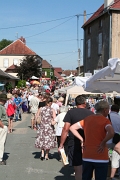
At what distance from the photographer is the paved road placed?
7.81 metres

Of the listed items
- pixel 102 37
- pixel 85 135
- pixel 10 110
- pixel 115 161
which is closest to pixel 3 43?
pixel 102 37

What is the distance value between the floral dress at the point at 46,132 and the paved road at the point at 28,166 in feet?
1.51

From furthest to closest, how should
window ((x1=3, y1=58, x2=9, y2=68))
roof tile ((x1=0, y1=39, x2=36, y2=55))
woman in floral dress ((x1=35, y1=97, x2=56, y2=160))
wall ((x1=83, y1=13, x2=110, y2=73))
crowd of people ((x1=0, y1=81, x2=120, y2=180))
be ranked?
window ((x1=3, y1=58, x2=9, y2=68)) → roof tile ((x1=0, y1=39, x2=36, y2=55)) → wall ((x1=83, y1=13, x2=110, y2=73)) → woman in floral dress ((x1=35, y1=97, x2=56, y2=160)) → crowd of people ((x1=0, y1=81, x2=120, y2=180))

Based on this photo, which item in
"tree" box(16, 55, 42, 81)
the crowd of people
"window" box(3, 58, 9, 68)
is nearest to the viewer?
the crowd of people

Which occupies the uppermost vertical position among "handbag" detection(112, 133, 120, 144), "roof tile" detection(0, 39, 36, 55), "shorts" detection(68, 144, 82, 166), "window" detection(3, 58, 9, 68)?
"roof tile" detection(0, 39, 36, 55)

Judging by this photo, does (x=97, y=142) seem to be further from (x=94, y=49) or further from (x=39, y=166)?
(x=94, y=49)

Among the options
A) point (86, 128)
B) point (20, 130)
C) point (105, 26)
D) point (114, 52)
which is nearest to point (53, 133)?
point (86, 128)

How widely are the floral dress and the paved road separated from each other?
1.51ft

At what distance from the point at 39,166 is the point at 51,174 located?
934 mm

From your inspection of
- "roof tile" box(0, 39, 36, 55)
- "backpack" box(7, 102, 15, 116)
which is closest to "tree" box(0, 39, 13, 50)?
"roof tile" box(0, 39, 36, 55)

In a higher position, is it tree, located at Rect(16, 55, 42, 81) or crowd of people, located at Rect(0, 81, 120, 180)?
tree, located at Rect(16, 55, 42, 81)

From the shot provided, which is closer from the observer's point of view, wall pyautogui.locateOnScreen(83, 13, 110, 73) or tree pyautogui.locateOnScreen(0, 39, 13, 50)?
wall pyautogui.locateOnScreen(83, 13, 110, 73)

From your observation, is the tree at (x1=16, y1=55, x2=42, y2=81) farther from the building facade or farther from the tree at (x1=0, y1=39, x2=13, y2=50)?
the tree at (x1=0, y1=39, x2=13, y2=50)

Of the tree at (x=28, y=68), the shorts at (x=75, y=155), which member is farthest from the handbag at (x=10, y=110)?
the tree at (x=28, y=68)
